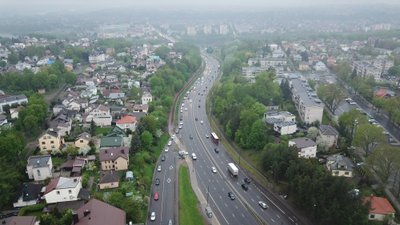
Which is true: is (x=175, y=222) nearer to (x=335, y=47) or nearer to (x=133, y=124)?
(x=133, y=124)

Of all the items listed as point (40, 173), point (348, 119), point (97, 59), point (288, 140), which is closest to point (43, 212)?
point (40, 173)

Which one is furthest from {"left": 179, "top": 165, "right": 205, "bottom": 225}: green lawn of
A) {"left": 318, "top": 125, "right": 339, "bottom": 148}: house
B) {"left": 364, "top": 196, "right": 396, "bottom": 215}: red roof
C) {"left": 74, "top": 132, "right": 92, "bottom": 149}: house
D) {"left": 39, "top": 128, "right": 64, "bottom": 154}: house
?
{"left": 318, "top": 125, "right": 339, "bottom": 148}: house

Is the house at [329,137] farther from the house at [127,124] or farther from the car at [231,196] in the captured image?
the house at [127,124]

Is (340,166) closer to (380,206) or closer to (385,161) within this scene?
(385,161)

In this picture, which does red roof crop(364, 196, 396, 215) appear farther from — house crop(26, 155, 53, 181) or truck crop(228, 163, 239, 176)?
house crop(26, 155, 53, 181)

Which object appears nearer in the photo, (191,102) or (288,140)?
(288,140)

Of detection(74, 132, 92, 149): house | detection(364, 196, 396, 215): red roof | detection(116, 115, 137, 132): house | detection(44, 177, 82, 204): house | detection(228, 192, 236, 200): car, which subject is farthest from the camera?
detection(116, 115, 137, 132): house
